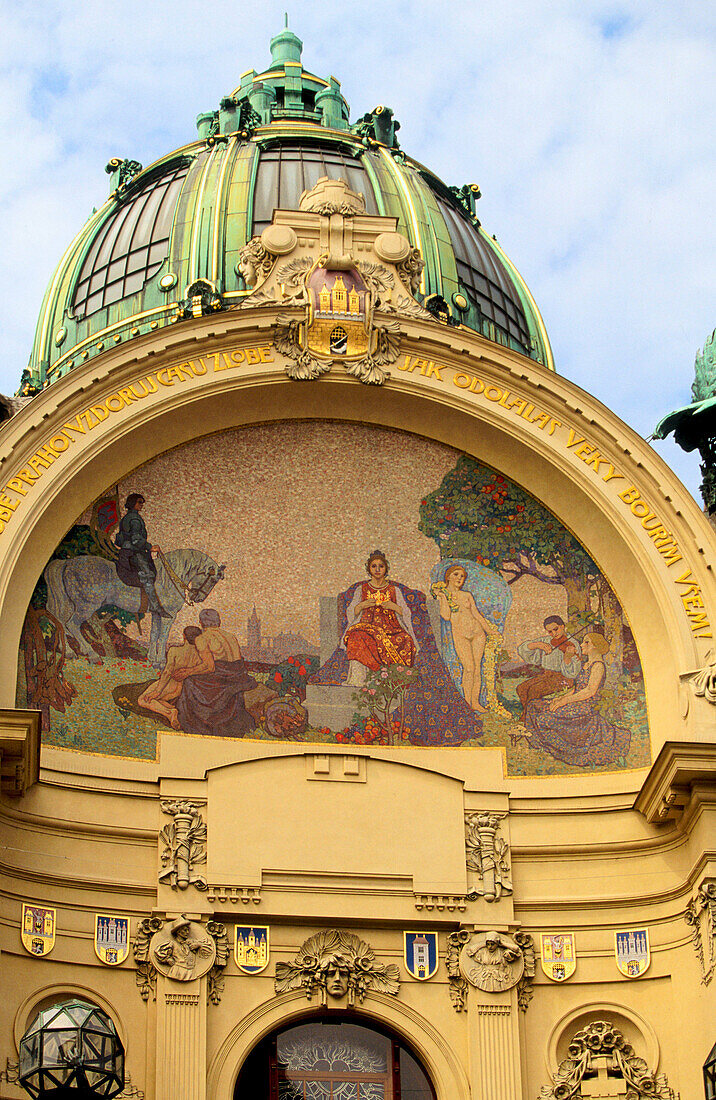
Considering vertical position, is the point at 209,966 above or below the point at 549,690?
below

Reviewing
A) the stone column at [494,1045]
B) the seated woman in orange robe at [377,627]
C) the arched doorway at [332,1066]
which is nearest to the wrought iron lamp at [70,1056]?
the arched doorway at [332,1066]

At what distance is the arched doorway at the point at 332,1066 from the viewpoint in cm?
1456

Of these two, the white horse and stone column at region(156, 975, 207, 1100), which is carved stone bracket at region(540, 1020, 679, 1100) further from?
the white horse

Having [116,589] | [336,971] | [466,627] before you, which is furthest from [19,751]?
[466,627]

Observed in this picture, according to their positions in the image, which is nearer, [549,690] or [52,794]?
[52,794]

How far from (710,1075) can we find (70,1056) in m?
4.59

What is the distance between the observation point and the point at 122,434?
52.1 ft

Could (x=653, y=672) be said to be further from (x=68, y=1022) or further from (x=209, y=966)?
(x=68, y=1022)

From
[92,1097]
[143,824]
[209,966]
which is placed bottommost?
[92,1097]

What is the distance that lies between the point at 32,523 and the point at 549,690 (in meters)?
4.49

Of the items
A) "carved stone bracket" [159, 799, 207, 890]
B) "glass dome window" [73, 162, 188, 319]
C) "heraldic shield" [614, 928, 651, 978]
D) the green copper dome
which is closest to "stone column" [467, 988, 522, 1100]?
"heraldic shield" [614, 928, 651, 978]

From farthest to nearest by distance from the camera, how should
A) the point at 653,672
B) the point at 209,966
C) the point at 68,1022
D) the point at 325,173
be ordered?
the point at 325,173, the point at 653,672, the point at 209,966, the point at 68,1022

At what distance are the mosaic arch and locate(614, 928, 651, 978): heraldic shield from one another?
4.58 ft

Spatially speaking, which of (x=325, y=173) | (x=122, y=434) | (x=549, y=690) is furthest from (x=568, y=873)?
(x=325, y=173)
